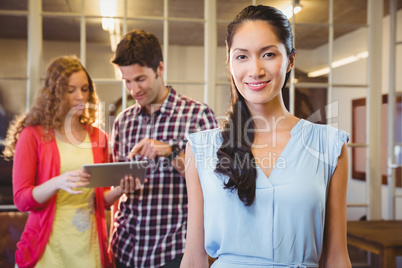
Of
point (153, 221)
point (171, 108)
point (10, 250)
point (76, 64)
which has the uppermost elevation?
point (76, 64)

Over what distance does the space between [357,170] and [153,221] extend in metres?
3.03

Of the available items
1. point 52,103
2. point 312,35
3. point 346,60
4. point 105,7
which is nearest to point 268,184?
point 52,103

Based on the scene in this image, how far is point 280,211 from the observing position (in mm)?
942

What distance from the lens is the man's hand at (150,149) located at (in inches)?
66.4

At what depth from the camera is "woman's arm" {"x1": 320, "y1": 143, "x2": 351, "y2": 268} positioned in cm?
97

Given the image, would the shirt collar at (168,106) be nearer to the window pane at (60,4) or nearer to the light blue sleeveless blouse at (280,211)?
the light blue sleeveless blouse at (280,211)

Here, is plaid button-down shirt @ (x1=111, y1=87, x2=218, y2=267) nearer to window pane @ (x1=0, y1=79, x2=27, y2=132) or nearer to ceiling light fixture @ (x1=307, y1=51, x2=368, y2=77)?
ceiling light fixture @ (x1=307, y1=51, x2=368, y2=77)

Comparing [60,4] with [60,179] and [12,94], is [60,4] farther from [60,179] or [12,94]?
[12,94]

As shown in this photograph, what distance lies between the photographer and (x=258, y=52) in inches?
37.1

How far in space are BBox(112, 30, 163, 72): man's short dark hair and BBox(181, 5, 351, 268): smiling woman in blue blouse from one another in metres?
0.88

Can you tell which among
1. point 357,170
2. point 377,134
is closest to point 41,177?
point 377,134

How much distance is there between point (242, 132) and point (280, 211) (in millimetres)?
231

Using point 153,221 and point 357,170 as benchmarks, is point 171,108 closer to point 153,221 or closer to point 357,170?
point 153,221

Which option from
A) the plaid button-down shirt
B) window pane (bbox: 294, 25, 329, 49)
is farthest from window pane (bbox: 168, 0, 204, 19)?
the plaid button-down shirt
